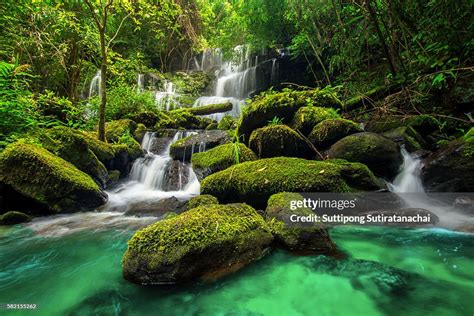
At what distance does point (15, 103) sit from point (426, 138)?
30.6ft

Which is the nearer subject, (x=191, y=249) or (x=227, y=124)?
(x=191, y=249)

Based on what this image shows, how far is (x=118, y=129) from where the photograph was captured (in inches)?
382

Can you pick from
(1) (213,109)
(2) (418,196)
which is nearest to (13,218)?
(2) (418,196)

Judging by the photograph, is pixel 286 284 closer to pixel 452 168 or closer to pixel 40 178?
pixel 452 168

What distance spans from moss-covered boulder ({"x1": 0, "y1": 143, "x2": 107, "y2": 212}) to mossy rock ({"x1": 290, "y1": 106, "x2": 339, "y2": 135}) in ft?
16.3

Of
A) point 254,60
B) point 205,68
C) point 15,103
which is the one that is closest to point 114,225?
point 15,103

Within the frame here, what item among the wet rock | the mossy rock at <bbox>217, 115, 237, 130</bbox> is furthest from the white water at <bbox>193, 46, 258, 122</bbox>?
the wet rock

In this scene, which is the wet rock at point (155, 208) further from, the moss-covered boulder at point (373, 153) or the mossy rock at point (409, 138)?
the mossy rock at point (409, 138)

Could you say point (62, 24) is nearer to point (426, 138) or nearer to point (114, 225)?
point (114, 225)

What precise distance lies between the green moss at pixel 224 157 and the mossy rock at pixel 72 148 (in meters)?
2.67

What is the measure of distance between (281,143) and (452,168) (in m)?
3.10

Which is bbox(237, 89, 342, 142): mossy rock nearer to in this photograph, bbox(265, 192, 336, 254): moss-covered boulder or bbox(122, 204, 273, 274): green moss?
bbox(265, 192, 336, 254): moss-covered boulder

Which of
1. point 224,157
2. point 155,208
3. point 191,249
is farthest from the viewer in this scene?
point 224,157

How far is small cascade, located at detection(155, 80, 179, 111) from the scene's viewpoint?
15586 mm
